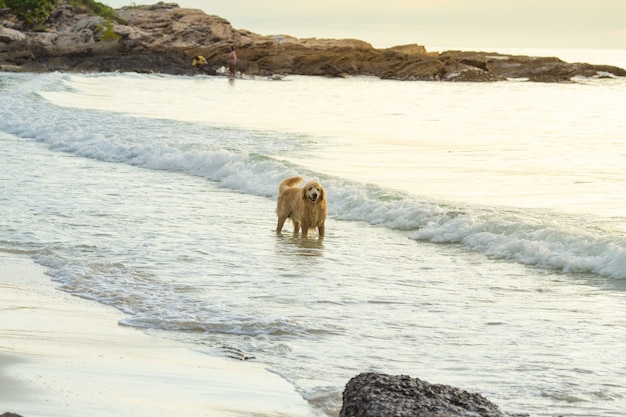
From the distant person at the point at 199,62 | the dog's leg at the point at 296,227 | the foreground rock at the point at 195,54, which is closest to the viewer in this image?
the dog's leg at the point at 296,227

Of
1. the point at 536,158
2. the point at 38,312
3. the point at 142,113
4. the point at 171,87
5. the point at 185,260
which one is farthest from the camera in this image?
the point at 171,87

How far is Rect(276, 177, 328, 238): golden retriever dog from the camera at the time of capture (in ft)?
40.6

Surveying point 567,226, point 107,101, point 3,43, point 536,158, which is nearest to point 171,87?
point 107,101

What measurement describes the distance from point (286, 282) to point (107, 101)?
101 ft

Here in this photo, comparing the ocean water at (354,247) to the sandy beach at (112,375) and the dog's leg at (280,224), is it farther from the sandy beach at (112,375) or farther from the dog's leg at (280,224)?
the dog's leg at (280,224)

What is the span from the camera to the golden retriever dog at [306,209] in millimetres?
12367

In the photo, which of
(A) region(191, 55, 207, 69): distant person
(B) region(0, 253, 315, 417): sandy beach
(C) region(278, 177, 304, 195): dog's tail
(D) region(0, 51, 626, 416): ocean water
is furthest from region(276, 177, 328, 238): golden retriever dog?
(A) region(191, 55, 207, 69): distant person

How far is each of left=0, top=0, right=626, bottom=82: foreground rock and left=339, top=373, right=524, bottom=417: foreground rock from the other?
6303 cm

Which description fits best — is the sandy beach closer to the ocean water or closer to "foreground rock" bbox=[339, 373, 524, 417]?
the ocean water

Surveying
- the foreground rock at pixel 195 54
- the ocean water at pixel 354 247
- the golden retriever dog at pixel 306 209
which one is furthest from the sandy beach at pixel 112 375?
the foreground rock at pixel 195 54

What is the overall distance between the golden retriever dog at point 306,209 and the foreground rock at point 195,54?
55.0 metres

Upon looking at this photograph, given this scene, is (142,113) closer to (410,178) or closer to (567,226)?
(410,178)

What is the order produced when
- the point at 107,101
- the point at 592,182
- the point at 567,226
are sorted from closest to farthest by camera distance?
the point at 567,226, the point at 592,182, the point at 107,101

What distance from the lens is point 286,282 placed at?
9477 mm
